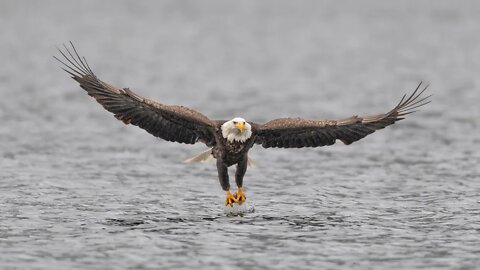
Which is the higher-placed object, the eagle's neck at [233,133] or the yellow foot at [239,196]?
the eagle's neck at [233,133]

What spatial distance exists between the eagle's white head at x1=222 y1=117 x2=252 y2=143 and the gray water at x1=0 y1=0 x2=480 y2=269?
4.03 ft

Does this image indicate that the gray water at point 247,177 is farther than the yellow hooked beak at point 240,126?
No

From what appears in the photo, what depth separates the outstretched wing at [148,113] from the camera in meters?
18.7

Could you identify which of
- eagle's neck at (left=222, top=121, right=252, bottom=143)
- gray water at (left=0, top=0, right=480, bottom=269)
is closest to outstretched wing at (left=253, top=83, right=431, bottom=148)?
eagle's neck at (left=222, top=121, right=252, bottom=143)

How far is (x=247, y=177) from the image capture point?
23.3 metres

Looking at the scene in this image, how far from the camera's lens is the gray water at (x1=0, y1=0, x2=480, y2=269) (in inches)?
650

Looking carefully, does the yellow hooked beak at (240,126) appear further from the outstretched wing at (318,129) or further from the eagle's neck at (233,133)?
the outstretched wing at (318,129)

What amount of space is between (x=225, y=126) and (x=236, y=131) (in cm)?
21

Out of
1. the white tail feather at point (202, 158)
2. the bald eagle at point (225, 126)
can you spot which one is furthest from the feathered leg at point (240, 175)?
the white tail feather at point (202, 158)

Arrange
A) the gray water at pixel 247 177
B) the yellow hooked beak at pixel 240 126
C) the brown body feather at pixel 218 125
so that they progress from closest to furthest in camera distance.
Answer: the gray water at pixel 247 177
the yellow hooked beak at pixel 240 126
the brown body feather at pixel 218 125

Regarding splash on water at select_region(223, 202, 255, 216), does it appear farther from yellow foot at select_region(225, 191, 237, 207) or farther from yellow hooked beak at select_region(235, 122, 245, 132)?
yellow hooked beak at select_region(235, 122, 245, 132)

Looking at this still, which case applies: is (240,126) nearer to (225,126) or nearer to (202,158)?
(225,126)

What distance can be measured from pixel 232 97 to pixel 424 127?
35.6 ft

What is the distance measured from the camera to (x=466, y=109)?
35719 mm
